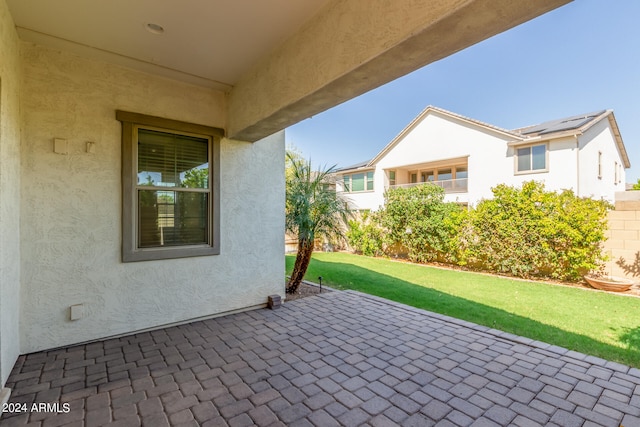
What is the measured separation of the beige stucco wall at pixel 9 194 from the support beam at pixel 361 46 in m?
2.09

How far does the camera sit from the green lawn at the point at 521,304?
11.3 ft

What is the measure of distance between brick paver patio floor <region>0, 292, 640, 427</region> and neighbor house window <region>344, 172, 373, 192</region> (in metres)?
13.4

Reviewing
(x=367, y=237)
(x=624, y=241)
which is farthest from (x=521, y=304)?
(x=367, y=237)

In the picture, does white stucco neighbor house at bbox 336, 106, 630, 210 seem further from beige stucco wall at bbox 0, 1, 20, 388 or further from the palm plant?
beige stucco wall at bbox 0, 1, 20, 388

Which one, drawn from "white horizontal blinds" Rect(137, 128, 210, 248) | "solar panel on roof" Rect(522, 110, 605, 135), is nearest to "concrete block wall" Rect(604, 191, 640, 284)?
"solar panel on roof" Rect(522, 110, 605, 135)

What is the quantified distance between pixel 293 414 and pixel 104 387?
5.36 feet

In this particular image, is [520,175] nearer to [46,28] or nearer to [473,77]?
[473,77]

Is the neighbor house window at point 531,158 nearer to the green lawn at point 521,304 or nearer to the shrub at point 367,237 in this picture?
the shrub at point 367,237

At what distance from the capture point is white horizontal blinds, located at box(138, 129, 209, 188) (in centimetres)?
357

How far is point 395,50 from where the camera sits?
6.10ft

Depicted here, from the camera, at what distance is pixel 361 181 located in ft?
55.8

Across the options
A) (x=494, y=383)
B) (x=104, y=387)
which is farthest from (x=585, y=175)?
(x=104, y=387)

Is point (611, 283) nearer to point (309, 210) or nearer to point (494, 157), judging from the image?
point (309, 210)

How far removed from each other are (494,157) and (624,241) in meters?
6.41
